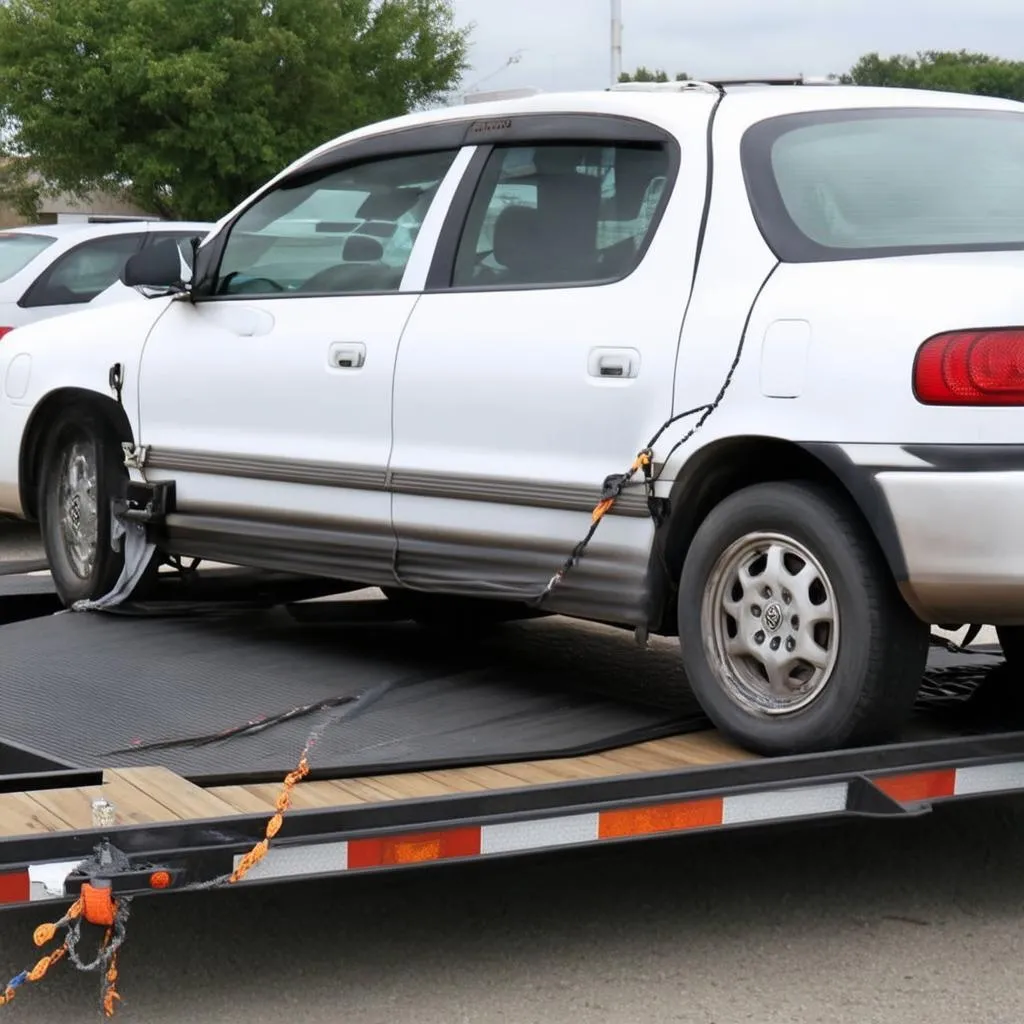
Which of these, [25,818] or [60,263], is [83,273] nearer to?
[60,263]

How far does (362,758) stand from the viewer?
4500mm

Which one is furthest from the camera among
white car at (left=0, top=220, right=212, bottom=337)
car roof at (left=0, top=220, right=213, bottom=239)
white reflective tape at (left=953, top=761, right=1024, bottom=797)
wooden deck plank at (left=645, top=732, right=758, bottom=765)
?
car roof at (left=0, top=220, right=213, bottom=239)

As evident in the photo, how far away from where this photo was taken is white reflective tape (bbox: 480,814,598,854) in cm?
401

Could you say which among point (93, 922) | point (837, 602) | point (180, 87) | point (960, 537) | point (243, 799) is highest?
point (180, 87)

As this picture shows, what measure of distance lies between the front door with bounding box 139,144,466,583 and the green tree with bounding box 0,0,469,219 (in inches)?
1025

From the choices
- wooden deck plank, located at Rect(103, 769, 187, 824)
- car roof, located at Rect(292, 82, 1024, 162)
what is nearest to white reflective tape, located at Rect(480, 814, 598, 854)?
wooden deck plank, located at Rect(103, 769, 187, 824)

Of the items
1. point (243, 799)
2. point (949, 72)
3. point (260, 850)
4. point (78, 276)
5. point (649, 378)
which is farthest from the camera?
point (949, 72)

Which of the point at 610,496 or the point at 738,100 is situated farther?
the point at 738,100

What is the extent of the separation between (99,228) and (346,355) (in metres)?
7.07

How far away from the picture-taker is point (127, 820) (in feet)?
13.0

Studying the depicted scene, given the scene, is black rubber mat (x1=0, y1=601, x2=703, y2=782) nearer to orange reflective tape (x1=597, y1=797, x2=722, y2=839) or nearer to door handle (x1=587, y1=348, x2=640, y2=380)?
orange reflective tape (x1=597, y1=797, x2=722, y2=839)

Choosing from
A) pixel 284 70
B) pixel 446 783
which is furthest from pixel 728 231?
pixel 284 70

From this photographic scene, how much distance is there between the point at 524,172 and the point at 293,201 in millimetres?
996

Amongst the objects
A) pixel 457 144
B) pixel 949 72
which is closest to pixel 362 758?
pixel 457 144
